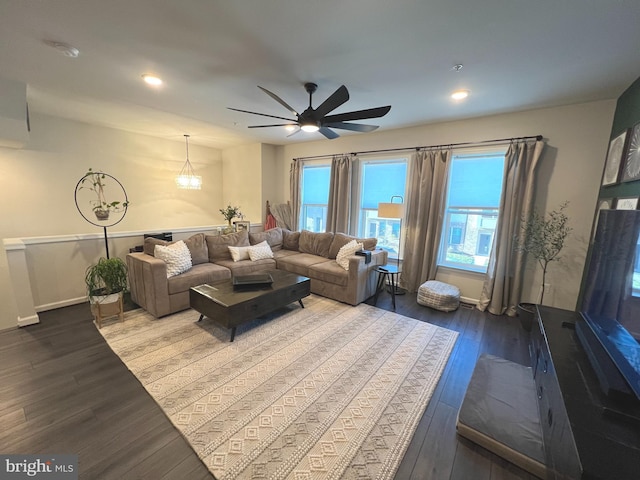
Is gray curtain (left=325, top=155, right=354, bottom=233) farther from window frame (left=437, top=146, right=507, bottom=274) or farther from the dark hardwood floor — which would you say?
the dark hardwood floor

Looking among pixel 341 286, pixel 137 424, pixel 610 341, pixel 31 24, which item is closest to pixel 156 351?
pixel 137 424

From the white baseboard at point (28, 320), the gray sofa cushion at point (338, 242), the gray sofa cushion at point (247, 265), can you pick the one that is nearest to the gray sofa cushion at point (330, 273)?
the gray sofa cushion at point (338, 242)

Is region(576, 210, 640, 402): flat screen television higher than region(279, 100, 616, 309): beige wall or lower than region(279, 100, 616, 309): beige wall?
lower

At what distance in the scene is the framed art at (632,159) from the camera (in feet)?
7.08

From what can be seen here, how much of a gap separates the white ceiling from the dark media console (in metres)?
2.18

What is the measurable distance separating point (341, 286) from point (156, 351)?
2334 mm

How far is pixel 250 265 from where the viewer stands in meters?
4.00

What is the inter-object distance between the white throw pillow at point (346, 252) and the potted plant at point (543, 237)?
85.8 inches

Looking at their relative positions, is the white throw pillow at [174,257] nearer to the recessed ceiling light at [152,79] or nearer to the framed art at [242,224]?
the recessed ceiling light at [152,79]

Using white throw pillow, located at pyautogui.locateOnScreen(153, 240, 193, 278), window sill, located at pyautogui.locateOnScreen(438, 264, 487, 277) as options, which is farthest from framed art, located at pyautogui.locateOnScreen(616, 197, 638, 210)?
white throw pillow, located at pyautogui.locateOnScreen(153, 240, 193, 278)

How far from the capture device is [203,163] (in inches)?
248

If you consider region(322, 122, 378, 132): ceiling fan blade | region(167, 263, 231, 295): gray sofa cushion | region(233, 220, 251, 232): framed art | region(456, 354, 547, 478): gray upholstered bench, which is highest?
region(322, 122, 378, 132): ceiling fan blade

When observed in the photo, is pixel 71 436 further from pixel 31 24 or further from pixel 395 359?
pixel 31 24

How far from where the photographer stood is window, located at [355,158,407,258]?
4.46m
